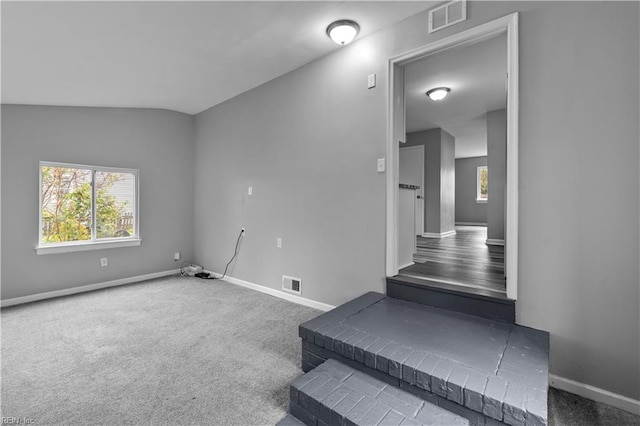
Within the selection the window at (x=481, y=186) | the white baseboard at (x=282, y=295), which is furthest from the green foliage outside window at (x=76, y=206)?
the window at (x=481, y=186)

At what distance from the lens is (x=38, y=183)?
11.7ft

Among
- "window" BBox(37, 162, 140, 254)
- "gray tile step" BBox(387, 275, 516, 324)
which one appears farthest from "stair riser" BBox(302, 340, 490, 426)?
"window" BBox(37, 162, 140, 254)

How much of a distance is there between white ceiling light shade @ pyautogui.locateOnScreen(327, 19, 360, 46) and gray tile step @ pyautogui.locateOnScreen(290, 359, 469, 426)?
2.65m

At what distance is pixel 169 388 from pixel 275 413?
0.73 meters

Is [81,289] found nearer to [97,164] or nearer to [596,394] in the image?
[97,164]

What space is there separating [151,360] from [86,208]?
2.96 metres

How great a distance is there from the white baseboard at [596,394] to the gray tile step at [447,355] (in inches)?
12.7

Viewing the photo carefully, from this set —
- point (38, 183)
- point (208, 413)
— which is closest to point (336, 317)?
point (208, 413)

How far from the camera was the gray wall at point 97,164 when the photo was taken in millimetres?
3414

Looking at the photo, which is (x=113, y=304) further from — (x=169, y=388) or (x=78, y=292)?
(x=169, y=388)

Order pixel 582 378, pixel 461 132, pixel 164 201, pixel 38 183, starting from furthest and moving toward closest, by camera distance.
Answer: pixel 461 132 < pixel 164 201 < pixel 38 183 < pixel 582 378

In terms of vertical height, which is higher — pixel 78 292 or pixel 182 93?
pixel 182 93

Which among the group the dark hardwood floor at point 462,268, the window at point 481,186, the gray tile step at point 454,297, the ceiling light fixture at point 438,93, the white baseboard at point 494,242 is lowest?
the gray tile step at point 454,297

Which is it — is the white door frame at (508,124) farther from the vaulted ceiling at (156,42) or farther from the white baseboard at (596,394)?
the white baseboard at (596,394)
